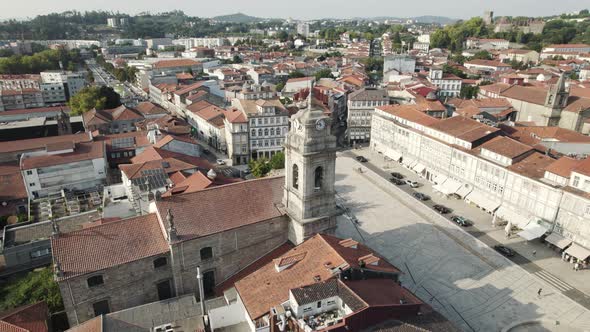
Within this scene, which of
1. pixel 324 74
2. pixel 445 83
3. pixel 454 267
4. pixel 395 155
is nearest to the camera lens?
pixel 454 267

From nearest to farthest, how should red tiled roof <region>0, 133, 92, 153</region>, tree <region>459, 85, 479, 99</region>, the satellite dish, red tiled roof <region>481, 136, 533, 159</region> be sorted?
the satellite dish
red tiled roof <region>481, 136, 533, 159</region>
red tiled roof <region>0, 133, 92, 153</region>
tree <region>459, 85, 479, 99</region>

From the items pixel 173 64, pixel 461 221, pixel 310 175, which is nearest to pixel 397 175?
pixel 461 221

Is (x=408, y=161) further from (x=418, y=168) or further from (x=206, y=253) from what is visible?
(x=206, y=253)

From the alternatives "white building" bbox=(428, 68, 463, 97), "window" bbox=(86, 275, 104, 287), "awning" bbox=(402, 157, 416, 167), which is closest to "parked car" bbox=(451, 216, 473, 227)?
"awning" bbox=(402, 157, 416, 167)

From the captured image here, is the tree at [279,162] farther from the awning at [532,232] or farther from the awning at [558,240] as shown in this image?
the awning at [558,240]

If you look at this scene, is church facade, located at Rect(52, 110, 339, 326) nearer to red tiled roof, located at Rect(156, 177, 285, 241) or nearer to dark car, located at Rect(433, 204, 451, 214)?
red tiled roof, located at Rect(156, 177, 285, 241)

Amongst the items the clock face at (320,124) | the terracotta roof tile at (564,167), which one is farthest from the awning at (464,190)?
the clock face at (320,124)
